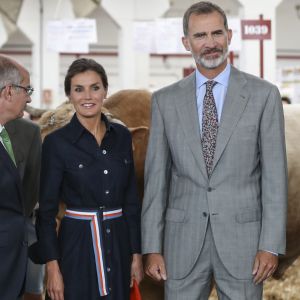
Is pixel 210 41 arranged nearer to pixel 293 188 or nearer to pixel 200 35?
pixel 200 35

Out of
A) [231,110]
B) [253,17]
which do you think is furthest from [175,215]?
[253,17]

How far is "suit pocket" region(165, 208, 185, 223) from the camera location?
2979mm

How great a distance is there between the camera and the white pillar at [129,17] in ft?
43.9

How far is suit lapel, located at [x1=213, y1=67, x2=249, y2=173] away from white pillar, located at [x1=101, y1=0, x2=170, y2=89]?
34.5 ft

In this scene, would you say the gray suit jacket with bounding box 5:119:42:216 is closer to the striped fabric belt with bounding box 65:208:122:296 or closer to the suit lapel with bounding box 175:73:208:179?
the striped fabric belt with bounding box 65:208:122:296

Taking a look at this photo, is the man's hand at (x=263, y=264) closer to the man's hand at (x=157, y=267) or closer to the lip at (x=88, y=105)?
the man's hand at (x=157, y=267)

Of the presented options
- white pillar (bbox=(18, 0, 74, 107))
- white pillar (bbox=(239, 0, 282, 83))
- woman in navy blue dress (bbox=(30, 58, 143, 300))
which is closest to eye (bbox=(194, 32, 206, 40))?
woman in navy blue dress (bbox=(30, 58, 143, 300))

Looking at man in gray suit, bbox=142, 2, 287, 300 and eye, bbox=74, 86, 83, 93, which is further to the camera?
eye, bbox=74, 86, 83, 93

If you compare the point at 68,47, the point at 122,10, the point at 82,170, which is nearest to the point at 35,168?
the point at 82,170

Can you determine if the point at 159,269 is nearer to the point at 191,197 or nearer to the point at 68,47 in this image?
the point at 191,197

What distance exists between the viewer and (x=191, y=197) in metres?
2.94

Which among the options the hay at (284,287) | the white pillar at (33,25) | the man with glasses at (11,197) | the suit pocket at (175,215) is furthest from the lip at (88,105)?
the white pillar at (33,25)

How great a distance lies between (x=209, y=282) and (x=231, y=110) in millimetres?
749

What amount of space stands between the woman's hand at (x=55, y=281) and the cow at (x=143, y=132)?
1.07 meters
